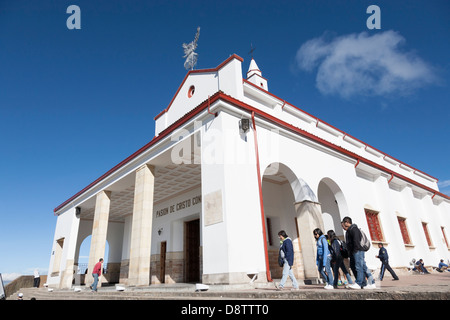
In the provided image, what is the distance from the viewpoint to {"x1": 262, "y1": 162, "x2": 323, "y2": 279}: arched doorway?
9.24m

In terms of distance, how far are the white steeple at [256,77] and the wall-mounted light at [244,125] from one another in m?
12.2

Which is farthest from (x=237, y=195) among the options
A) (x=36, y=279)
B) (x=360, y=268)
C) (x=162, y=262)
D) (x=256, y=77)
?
(x=36, y=279)

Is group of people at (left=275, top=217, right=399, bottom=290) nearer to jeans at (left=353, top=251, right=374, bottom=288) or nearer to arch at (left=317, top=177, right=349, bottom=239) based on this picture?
jeans at (left=353, top=251, right=374, bottom=288)

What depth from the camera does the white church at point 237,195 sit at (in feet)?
25.3

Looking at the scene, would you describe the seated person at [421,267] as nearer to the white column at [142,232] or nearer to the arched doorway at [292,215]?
the arched doorway at [292,215]

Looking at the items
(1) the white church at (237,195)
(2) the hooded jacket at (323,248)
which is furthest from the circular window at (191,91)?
(2) the hooded jacket at (323,248)

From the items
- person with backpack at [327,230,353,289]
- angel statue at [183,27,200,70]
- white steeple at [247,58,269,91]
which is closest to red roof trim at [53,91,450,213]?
angel statue at [183,27,200,70]

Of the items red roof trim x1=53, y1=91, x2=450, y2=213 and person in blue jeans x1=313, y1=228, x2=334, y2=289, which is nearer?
person in blue jeans x1=313, y1=228, x2=334, y2=289

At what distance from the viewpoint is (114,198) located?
16656mm

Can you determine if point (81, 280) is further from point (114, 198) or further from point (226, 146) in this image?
point (226, 146)

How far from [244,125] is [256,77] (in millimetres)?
12946

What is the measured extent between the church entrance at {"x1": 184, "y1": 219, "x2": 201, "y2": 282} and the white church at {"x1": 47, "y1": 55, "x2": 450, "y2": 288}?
54mm

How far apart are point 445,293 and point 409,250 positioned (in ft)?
43.4
